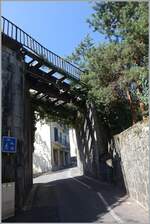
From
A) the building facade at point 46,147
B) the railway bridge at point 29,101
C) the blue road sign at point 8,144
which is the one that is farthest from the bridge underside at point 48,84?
the building facade at point 46,147

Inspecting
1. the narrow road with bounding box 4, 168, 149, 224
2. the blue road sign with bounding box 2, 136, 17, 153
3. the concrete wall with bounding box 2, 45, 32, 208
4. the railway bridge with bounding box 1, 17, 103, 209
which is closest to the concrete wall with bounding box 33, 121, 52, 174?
the railway bridge with bounding box 1, 17, 103, 209

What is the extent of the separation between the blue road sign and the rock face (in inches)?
181

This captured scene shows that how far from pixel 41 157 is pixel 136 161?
27.2 m

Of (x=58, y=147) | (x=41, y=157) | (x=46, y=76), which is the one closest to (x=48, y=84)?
(x=46, y=76)

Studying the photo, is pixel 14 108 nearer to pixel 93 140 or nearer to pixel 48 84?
pixel 48 84

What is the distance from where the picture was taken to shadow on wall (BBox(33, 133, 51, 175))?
35.2 m

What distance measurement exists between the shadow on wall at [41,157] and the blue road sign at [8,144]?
25.3 meters

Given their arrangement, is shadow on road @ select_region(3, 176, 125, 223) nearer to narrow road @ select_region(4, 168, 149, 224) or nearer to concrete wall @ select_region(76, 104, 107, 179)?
narrow road @ select_region(4, 168, 149, 224)

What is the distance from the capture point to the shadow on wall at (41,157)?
35188 mm

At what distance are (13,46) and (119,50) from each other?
4.82 metres

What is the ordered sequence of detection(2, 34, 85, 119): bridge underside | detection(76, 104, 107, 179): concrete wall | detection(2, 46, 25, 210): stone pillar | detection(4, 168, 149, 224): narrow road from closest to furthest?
detection(4, 168, 149, 224): narrow road
detection(2, 46, 25, 210): stone pillar
detection(2, 34, 85, 119): bridge underside
detection(76, 104, 107, 179): concrete wall

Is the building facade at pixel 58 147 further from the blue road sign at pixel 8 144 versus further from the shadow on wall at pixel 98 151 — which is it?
the blue road sign at pixel 8 144

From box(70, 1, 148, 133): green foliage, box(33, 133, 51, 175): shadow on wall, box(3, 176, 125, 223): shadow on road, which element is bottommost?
box(3, 176, 125, 223): shadow on road

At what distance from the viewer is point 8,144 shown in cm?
982
